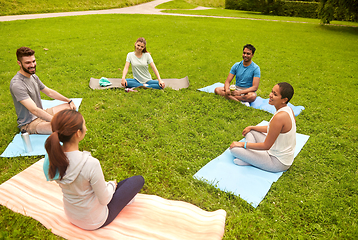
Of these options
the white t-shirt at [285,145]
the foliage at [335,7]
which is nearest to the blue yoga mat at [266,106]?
the white t-shirt at [285,145]

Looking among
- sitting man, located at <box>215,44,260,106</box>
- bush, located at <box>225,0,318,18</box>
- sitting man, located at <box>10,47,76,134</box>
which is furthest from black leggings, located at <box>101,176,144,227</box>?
bush, located at <box>225,0,318,18</box>

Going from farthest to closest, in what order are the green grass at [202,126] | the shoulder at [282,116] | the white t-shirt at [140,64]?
1. the white t-shirt at [140,64]
2. the shoulder at [282,116]
3. the green grass at [202,126]

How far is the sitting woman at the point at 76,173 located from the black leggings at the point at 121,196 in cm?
8

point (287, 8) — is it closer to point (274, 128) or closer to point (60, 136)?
point (274, 128)

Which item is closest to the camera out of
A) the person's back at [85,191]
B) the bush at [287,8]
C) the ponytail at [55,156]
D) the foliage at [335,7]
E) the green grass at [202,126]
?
the ponytail at [55,156]

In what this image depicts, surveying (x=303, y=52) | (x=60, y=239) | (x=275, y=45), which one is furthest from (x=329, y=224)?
(x=275, y=45)

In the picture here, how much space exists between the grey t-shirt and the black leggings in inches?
122

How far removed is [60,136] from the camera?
7.79 feet

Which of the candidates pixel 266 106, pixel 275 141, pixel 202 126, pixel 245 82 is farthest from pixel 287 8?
pixel 275 141

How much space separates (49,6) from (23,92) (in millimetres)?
24707

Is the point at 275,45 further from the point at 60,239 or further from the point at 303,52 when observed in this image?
the point at 60,239

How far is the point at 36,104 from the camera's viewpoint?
16.8 feet

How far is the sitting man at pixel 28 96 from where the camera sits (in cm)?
455

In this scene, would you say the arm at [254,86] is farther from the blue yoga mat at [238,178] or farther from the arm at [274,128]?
the arm at [274,128]
